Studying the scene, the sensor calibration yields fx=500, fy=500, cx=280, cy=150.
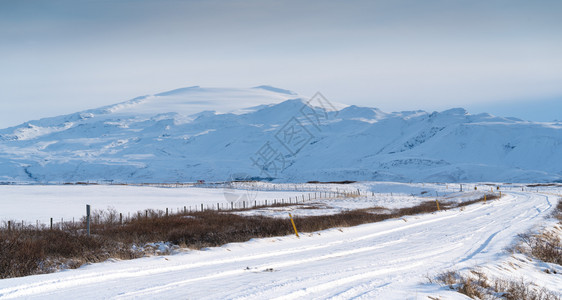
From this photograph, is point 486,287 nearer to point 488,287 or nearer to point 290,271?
point 488,287

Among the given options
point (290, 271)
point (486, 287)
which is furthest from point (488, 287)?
point (290, 271)

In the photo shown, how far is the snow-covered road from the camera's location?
1002 centimetres

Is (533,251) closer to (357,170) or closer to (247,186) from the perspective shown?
(247,186)

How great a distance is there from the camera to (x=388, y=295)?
10.2 metres

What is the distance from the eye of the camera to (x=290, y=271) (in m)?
12.9

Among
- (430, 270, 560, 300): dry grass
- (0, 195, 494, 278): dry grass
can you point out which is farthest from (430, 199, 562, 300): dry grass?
(0, 195, 494, 278): dry grass

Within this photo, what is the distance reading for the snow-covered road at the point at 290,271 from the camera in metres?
10.0

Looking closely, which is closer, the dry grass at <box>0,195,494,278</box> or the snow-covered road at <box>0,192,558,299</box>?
the snow-covered road at <box>0,192,558,299</box>

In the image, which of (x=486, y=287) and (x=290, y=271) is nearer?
(x=486, y=287)

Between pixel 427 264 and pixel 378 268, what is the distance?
1.91m

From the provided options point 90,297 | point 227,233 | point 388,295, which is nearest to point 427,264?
point 388,295

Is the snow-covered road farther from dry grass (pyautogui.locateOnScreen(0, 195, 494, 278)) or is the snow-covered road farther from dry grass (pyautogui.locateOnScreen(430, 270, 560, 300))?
dry grass (pyautogui.locateOnScreen(0, 195, 494, 278))

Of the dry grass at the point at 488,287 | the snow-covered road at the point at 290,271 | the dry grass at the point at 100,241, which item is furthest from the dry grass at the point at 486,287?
the dry grass at the point at 100,241

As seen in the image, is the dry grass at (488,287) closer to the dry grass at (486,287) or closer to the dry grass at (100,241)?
the dry grass at (486,287)
